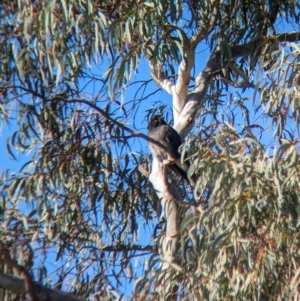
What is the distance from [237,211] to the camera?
4.03 metres

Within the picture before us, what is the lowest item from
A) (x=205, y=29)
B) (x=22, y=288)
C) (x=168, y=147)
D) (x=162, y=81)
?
(x=22, y=288)

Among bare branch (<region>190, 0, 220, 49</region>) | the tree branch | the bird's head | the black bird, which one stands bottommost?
the tree branch

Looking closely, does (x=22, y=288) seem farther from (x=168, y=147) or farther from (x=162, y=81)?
(x=162, y=81)

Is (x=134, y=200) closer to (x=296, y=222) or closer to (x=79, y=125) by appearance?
(x=79, y=125)

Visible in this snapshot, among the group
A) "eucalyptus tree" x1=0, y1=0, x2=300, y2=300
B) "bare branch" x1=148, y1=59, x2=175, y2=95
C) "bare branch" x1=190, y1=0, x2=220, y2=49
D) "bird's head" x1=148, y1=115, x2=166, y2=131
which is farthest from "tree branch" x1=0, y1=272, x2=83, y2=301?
"bird's head" x1=148, y1=115, x2=166, y2=131

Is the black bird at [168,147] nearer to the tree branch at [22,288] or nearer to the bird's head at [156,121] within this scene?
the bird's head at [156,121]

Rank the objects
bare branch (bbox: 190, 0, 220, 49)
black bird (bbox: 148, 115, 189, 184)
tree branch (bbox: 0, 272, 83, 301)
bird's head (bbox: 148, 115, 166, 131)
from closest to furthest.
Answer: tree branch (bbox: 0, 272, 83, 301)
black bird (bbox: 148, 115, 189, 184)
bare branch (bbox: 190, 0, 220, 49)
bird's head (bbox: 148, 115, 166, 131)

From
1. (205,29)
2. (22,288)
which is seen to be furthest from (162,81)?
(22,288)

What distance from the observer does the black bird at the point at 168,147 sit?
529 cm

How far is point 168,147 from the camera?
5230 mm

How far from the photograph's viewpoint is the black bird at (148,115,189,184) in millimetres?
5289

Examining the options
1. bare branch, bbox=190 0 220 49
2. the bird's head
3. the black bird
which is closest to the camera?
the black bird

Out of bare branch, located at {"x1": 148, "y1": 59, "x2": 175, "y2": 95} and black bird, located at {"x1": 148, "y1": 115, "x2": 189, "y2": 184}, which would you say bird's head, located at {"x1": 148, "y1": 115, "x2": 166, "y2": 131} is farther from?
bare branch, located at {"x1": 148, "y1": 59, "x2": 175, "y2": 95}

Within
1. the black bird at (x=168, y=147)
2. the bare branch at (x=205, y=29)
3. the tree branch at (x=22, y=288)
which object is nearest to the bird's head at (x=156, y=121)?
the black bird at (x=168, y=147)
